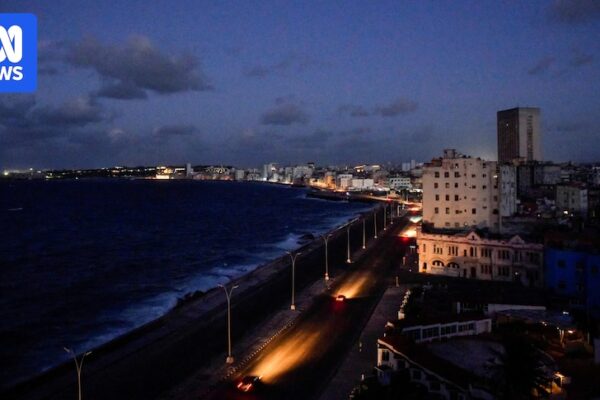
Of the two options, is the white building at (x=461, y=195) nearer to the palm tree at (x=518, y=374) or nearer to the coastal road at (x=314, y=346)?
the coastal road at (x=314, y=346)

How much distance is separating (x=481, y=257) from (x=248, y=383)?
3228 centimetres

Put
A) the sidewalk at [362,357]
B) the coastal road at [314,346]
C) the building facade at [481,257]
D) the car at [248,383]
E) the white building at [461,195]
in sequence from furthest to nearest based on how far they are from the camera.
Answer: the white building at [461,195] → the building facade at [481,257] → the coastal road at [314,346] → the sidewalk at [362,357] → the car at [248,383]

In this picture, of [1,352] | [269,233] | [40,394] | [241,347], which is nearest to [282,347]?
[241,347]

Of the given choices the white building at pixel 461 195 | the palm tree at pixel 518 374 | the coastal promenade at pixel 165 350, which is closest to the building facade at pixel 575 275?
the white building at pixel 461 195

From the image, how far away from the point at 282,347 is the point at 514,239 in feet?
86.7

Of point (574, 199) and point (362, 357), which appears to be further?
point (574, 199)

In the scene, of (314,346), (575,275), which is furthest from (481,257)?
(314,346)

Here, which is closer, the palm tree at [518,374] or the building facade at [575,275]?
the palm tree at [518,374]

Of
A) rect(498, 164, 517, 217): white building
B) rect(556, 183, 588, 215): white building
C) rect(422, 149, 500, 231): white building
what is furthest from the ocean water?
rect(556, 183, 588, 215): white building

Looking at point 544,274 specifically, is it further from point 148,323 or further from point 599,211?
point 599,211

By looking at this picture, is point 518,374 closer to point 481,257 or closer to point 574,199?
point 481,257

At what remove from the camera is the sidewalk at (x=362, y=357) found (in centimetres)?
2877

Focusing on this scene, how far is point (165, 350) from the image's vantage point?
36.8m

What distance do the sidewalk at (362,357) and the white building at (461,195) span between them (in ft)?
72.6
